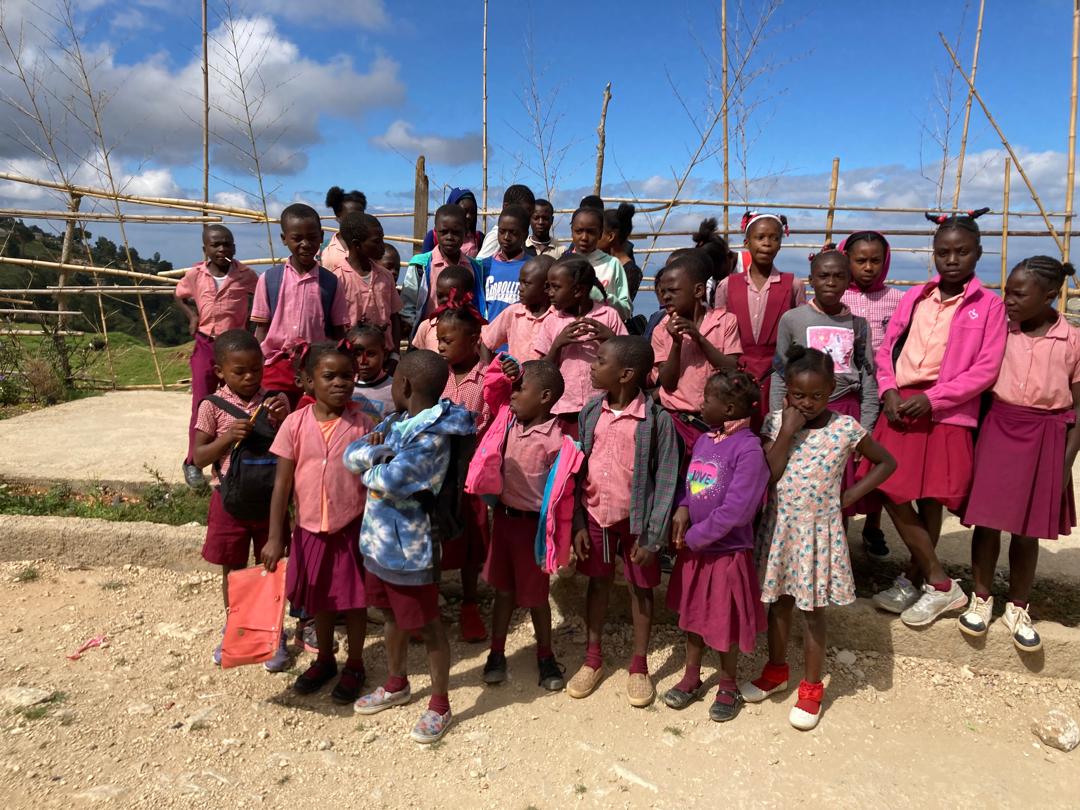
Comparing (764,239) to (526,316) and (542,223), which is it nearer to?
(526,316)

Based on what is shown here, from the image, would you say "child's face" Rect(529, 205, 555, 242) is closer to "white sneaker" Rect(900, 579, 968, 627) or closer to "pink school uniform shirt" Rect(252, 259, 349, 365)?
"pink school uniform shirt" Rect(252, 259, 349, 365)

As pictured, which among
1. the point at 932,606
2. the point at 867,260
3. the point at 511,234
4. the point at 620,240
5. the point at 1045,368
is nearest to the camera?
the point at 1045,368

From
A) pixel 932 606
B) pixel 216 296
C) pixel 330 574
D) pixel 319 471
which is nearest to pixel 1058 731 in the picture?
pixel 932 606

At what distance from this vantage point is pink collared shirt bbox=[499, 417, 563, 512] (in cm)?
271

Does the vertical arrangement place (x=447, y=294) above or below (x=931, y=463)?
above

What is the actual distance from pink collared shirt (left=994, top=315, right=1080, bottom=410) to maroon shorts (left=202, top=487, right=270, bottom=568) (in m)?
3.14

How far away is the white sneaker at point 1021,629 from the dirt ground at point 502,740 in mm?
193

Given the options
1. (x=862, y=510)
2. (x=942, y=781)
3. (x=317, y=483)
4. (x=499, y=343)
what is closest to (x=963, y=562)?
(x=862, y=510)

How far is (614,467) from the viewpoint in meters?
2.69

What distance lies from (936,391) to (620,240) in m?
1.90

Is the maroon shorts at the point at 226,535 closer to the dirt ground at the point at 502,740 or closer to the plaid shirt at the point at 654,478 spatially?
the dirt ground at the point at 502,740

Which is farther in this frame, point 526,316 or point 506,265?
point 506,265

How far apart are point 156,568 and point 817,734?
3398 mm

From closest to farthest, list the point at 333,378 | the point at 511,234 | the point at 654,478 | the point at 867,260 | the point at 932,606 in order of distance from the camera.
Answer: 1. the point at 333,378
2. the point at 654,478
3. the point at 932,606
4. the point at 867,260
5. the point at 511,234
